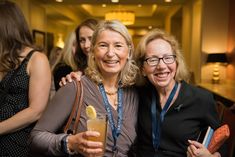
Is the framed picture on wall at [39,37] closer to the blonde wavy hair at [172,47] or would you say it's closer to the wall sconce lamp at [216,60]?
the wall sconce lamp at [216,60]

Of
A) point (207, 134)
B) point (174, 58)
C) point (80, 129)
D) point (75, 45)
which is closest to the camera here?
point (207, 134)

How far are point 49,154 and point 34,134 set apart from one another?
125mm

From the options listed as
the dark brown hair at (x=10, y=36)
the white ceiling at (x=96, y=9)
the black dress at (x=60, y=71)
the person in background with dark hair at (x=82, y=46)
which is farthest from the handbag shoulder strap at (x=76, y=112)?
the white ceiling at (x=96, y=9)

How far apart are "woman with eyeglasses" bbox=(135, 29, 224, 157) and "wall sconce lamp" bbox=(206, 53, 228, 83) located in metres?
4.95

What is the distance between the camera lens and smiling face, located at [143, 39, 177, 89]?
5.08 ft

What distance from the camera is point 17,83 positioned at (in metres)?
1.73

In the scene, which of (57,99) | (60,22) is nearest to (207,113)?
(57,99)

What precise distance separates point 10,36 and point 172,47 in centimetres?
89

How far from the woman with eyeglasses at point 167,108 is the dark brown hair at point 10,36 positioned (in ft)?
2.25

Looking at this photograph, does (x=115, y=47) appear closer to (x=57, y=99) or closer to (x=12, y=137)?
(x=57, y=99)

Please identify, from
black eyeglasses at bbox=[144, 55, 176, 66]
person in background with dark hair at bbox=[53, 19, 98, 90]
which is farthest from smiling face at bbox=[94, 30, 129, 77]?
person in background with dark hair at bbox=[53, 19, 98, 90]

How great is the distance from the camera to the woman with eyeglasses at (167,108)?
1.53 metres

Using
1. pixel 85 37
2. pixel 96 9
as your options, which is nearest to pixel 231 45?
pixel 85 37

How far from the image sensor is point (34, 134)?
145cm
